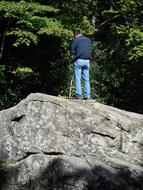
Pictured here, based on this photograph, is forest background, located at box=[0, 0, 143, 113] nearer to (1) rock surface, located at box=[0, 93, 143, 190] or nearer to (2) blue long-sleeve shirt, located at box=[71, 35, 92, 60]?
(2) blue long-sleeve shirt, located at box=[71, 35, 92, 60]

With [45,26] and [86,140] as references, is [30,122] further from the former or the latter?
[45,26]

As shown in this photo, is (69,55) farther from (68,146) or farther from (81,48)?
(68,146)

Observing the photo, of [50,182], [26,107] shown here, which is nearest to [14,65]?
[26,107]

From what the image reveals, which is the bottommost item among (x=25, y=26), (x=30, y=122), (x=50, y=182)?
(x=50, y=182)

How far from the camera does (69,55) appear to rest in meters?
19.5

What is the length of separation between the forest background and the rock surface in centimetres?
653

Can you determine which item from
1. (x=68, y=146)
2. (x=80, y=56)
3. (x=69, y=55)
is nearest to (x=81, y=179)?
(x=68, y=146)

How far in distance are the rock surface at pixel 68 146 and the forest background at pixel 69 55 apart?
6529 millimetres

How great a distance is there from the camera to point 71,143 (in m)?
10.6

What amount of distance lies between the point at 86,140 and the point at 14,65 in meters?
9.43

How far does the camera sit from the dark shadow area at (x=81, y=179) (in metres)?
9.46

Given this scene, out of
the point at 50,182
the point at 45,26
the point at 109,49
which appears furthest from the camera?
the point at 109,49

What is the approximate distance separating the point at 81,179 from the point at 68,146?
1.23 meters

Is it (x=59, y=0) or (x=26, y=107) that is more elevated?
(x=59, y=0)
